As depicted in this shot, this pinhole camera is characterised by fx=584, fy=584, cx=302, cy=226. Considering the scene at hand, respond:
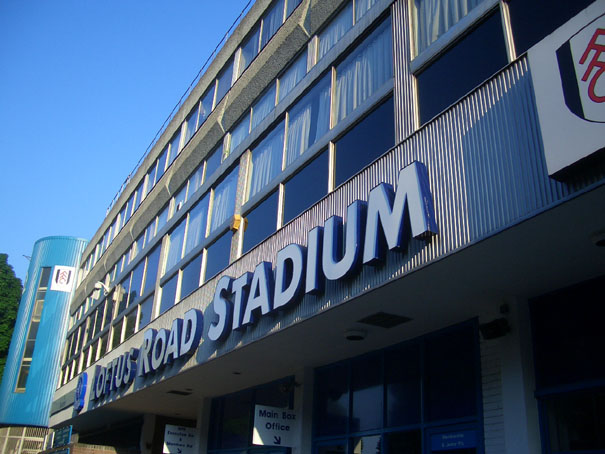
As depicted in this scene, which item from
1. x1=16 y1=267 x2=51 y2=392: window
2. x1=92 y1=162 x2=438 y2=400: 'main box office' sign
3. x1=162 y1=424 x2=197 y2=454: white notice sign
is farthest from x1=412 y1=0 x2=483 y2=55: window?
x1=16 y1=267 x2=51 y2=392: window

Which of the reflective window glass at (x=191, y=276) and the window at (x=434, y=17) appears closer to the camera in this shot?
the window at (x=434, y=17)

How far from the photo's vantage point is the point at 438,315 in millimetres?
8492

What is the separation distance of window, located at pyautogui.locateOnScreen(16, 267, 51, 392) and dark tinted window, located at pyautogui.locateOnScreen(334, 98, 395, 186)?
31.8m

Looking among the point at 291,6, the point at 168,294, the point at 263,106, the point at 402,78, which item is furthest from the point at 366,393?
the point at 291,6

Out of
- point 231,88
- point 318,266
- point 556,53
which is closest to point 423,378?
point 318,266

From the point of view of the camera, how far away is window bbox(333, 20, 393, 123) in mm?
9938

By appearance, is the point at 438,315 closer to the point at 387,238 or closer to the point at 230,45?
the point at 387,238

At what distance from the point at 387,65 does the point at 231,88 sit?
6.86 metres

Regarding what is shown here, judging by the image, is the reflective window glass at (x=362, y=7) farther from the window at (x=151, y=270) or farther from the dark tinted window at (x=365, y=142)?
the window at (x=151, y=270)

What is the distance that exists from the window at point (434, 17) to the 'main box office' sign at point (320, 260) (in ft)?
8.62

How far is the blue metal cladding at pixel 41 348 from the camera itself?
3456 centimetres

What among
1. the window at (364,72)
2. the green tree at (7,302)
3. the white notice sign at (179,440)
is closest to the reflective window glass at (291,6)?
the window at (364,72)

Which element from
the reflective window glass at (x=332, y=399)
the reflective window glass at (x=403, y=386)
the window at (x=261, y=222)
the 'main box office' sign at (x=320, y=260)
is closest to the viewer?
the 'main box office' sign at (x=320, y=260)

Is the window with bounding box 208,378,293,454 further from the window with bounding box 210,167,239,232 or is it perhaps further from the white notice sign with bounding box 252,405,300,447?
the window with bounding box 210,167,239,232
